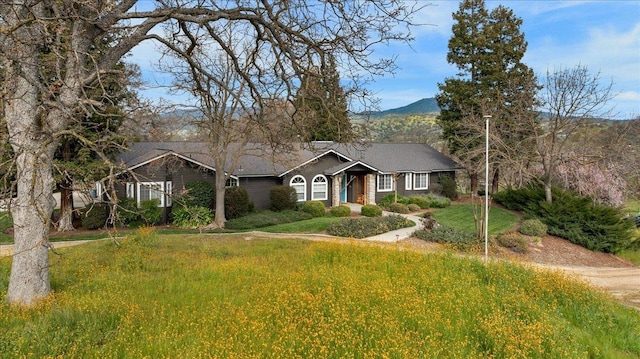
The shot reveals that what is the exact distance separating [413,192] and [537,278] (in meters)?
21.3

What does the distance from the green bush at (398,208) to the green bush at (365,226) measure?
4.66 m

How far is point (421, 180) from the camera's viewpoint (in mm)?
30469

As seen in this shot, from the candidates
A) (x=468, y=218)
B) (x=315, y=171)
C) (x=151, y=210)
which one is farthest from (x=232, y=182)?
(x=468, y=218)

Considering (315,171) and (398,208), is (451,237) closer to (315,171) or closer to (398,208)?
(398,208)

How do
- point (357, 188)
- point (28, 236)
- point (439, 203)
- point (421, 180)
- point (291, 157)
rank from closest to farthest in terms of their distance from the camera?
point (28, 236), point (291, 157), point (439, 203), point (357, 188), point (421, 180)

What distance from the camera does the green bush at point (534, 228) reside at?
18.9m

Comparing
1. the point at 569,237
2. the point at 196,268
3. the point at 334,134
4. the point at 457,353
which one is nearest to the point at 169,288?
the point at 196,268

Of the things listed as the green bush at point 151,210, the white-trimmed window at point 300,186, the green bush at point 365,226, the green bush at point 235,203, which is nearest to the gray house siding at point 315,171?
the white-trimmed window at point 300,186

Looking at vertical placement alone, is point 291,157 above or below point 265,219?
above

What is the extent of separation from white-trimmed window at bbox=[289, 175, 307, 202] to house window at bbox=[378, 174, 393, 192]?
6.19m

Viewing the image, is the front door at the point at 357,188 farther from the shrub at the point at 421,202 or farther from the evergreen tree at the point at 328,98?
the evergreen tree at the point at 328,98

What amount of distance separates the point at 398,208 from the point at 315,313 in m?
19.4

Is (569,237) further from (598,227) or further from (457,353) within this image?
(457,353)

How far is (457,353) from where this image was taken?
209 inches
